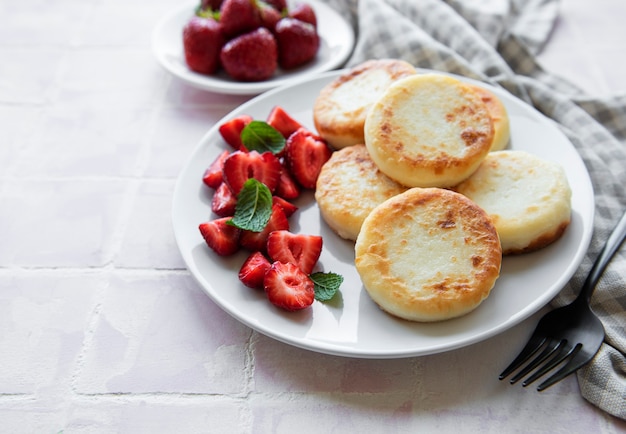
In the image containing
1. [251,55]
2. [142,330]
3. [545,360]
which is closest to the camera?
[545,360]

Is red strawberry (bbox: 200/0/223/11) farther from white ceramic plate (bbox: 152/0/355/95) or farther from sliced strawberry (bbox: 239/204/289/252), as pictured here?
sliced strawberry (bbox: 239/204/289/252)

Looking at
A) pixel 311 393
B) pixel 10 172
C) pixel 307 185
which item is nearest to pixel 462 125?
pixel 307 185

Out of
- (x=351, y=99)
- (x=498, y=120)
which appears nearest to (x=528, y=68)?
(x=498, y=120)

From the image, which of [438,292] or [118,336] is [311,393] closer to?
[438,292]

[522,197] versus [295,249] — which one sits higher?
[522,197]

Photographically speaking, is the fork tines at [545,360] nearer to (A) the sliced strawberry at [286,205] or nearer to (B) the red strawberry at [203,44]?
(A) the sliced strawberry at [286,205]

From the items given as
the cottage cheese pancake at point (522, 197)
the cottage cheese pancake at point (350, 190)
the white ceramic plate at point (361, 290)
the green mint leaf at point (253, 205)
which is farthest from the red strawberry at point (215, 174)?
the cottage cheese pancake at point (522, 197)

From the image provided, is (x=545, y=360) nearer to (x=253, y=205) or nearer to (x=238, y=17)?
(x=253, y=205)

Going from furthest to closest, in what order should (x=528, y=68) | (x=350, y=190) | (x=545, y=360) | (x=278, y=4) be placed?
(x=278, y=4)
(x=528, y=68)
(x=350, y=190)
(x=545, y=360)
